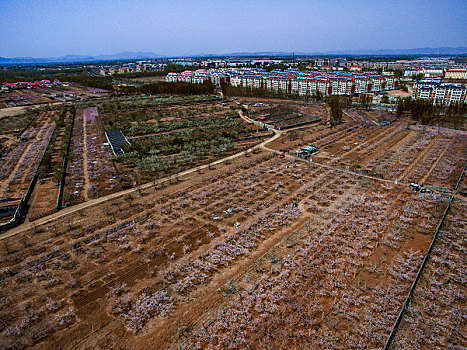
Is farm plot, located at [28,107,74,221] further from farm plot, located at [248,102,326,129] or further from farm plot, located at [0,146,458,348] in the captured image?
farm plot, located at [248,102,326,129]

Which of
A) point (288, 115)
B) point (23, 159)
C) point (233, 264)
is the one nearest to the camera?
point (233, 264)

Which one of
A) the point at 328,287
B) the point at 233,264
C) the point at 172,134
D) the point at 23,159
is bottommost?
the point at 328,287

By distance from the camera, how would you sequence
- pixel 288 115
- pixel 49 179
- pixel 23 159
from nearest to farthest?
pixel 49 179 → pixel 23 159 → pixel 288 115

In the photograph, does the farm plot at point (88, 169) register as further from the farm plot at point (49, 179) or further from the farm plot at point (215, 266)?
the farm plot at point (215, 266)

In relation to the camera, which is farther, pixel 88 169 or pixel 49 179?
pixel 88 169

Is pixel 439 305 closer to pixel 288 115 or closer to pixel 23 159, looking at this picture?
pixel 23 159

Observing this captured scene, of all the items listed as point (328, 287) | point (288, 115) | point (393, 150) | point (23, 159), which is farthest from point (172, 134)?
point (328, 287)

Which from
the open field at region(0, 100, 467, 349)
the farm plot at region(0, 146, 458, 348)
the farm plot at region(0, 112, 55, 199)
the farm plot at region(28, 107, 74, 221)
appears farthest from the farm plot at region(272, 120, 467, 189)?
the farm plot at region(0, 112, 55, 199)
